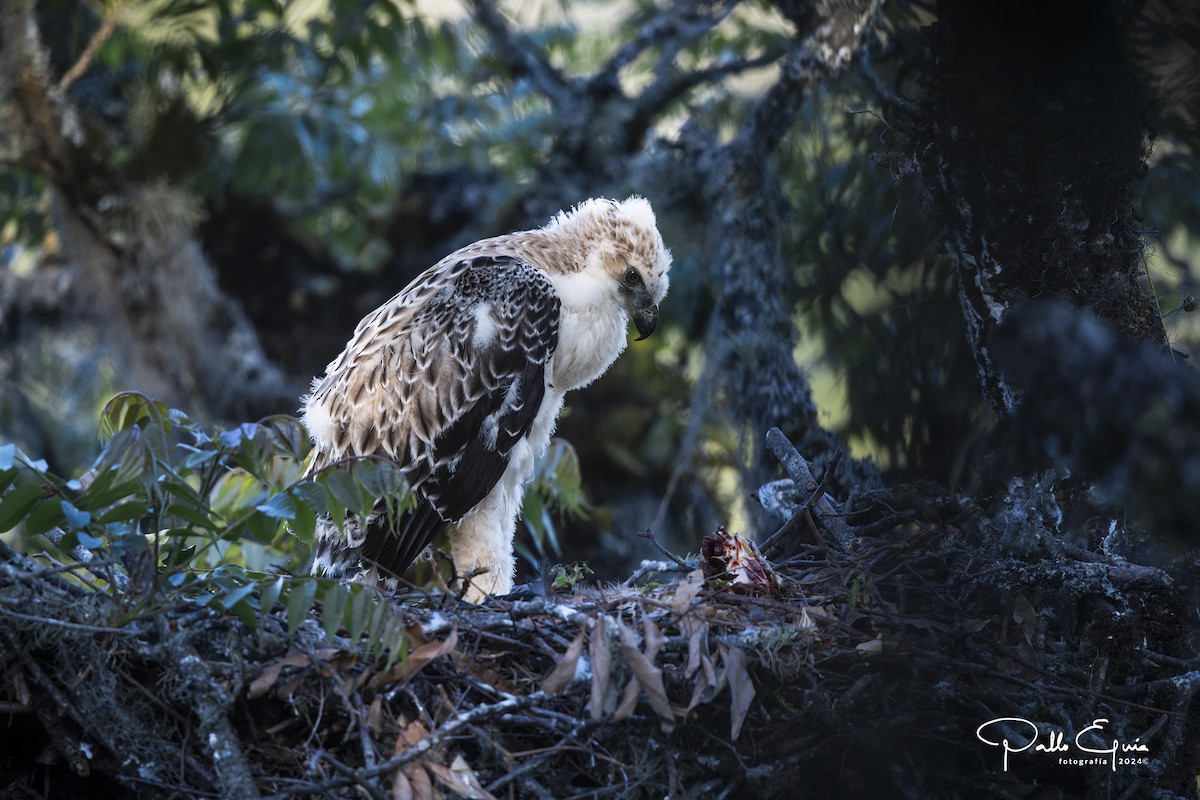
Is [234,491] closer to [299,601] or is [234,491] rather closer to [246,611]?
[246,611]

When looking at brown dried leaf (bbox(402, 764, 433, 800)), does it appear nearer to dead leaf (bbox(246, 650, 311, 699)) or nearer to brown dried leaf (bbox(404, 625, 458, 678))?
brown dried leaf (bbox(404, 625, 458, 678))

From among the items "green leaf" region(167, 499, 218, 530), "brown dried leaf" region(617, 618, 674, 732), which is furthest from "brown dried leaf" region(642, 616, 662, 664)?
"green leaf" region(167, 499, 218, 530)

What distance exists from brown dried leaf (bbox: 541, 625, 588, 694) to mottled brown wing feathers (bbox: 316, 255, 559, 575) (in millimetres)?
1485

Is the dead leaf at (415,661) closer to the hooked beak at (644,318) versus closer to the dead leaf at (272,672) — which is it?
the dead leaf at (272,672)

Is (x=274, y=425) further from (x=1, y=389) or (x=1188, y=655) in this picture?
(x=1, y=389)

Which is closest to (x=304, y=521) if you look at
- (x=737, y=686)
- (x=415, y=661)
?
(x=415, y=661)

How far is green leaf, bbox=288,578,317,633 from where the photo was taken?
3.13 m

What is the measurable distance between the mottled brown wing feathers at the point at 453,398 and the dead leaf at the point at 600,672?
4.97 feet

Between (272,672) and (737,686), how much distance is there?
4.36ft

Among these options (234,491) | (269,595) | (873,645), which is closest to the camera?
(269,595)

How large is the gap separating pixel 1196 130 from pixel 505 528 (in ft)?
10.4

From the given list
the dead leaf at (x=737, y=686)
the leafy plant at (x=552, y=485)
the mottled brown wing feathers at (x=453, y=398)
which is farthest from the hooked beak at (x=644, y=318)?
the dead leaf at (x=737, y=686)

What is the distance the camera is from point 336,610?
10.4 feet

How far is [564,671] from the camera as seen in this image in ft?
11.2
